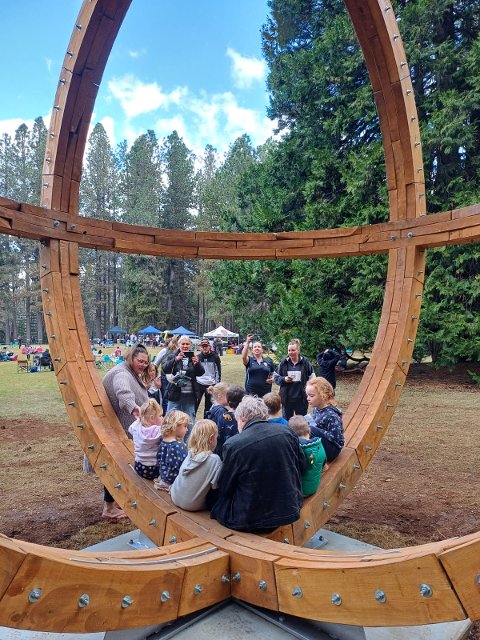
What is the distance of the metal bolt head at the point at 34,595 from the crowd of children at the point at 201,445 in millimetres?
1294

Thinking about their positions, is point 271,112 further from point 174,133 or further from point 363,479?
point 174,133

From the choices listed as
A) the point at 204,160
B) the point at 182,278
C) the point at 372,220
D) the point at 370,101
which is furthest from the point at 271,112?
the point at 204,160

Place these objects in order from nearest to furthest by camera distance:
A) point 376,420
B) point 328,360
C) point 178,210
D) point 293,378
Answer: point 376,420 < point 293,378 < point 328,360 < point 178,210

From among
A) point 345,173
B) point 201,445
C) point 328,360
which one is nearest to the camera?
point 201,445

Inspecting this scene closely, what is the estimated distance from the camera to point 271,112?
17359 millimetres

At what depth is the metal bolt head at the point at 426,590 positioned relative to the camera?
6.15 feet

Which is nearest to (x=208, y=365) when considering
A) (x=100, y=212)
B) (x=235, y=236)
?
(x=235, y=236)

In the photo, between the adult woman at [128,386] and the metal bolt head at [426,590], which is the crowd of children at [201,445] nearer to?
the adult woman at [128,386]

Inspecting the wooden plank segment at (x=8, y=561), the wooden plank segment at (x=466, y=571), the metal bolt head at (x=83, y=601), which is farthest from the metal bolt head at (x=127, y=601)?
the wooden plank segment at (x=466, y=571)

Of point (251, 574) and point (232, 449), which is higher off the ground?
point (232, 449)

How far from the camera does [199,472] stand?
307 centimetres

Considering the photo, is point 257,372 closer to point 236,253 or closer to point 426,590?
point 236,253

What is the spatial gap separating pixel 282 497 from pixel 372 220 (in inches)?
477

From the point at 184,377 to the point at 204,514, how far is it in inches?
117
